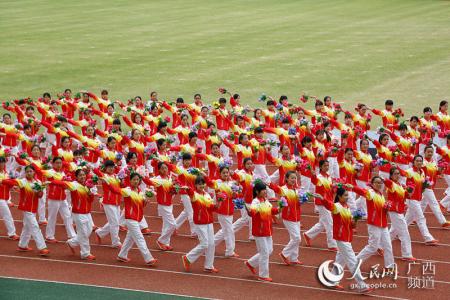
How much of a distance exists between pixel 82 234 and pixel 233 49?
79.8ft

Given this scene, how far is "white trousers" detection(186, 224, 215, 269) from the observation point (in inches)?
653

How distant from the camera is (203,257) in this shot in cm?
1764

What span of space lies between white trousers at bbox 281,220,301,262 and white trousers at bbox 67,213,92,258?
3733mm

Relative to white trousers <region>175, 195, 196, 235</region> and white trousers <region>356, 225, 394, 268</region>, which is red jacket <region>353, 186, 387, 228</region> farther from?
white trousers <region>175, 195, 196, 235</region>

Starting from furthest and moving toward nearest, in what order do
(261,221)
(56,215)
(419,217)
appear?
(56,215) → (419,217) → (261,221)

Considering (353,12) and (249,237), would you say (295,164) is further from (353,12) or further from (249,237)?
(353,12)

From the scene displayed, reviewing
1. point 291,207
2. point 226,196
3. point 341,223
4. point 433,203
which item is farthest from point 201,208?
point 433,203

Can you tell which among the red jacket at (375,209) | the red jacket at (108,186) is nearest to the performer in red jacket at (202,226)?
the red jacket at (108,186)

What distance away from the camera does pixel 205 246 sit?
16.6 m

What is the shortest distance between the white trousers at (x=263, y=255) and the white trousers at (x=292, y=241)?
72cm

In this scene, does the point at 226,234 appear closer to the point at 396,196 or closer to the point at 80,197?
the point at 80,197

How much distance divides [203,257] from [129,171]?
219cm

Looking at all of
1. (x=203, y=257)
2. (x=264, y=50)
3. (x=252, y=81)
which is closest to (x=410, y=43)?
(x=264, y=50)

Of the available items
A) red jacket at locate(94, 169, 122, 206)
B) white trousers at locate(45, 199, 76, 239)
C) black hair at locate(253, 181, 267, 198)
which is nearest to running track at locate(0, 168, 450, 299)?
white trousers at locate(45, 199, 76, 239)
